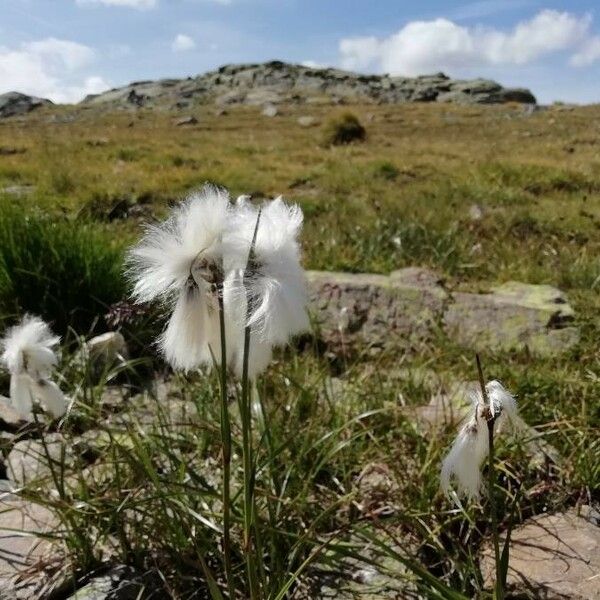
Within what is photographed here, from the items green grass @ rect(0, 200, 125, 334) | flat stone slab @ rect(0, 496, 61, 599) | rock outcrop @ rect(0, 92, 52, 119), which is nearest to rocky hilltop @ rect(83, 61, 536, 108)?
rock outcrop @ rect(0, 92, 52, 119)

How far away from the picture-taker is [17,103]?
67125mm

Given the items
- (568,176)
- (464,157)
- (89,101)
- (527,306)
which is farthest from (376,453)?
(89,101)

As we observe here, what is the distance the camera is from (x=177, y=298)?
147 centimetres

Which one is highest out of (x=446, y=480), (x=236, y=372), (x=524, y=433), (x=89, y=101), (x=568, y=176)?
(x=89, y=101)

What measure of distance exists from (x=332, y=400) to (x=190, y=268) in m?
2.14

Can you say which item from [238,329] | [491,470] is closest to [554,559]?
[491,470]

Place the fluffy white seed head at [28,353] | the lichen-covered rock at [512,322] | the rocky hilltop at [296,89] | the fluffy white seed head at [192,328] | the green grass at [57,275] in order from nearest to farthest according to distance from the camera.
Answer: the fluffy white seed head at [192,328], the fluffy white seed head at [28,353], the lichen-covered rock at [512,322], the green grass at [57,275], the rocky hilltop at [296,89]

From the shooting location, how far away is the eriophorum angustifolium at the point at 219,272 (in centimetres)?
137

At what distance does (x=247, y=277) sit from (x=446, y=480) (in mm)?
652

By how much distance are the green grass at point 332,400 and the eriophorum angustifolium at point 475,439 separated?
0.26 m

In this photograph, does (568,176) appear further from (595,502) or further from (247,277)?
(247,277)

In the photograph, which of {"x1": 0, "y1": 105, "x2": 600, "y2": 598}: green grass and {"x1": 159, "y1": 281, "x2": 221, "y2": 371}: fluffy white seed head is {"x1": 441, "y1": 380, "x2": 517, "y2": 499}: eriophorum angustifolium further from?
{"x1": 159, "y1": 281, "x2": 221, "y2": 371}: fluffy white seed head

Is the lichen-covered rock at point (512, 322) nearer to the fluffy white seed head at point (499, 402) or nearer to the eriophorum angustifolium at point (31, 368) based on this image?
the eriophorum angustifolium at point (31, 368)

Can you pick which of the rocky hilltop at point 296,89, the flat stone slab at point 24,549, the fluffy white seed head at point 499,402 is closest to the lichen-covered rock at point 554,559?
the fluffy white seed head at point 499,402
